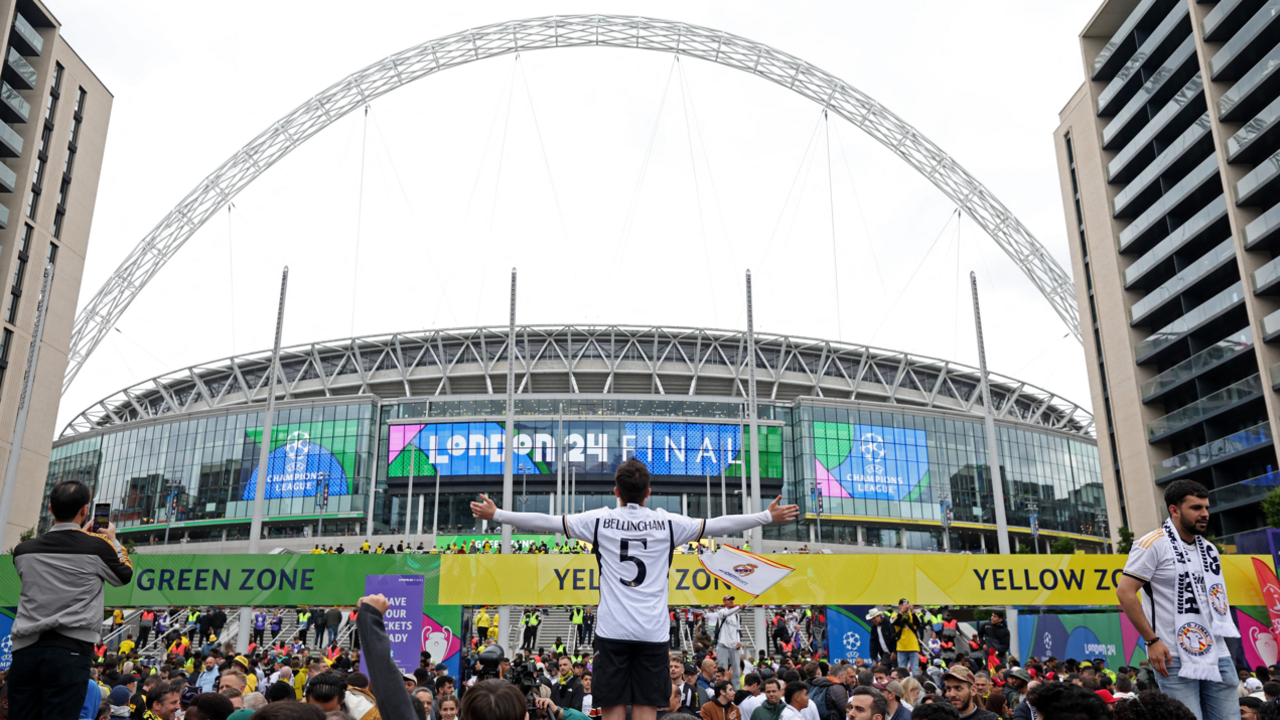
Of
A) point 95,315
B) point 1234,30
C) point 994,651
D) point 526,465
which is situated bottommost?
point 994,651

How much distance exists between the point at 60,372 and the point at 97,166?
629 inches

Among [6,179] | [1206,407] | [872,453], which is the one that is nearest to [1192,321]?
[1206,407]

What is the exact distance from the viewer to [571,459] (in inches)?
3307

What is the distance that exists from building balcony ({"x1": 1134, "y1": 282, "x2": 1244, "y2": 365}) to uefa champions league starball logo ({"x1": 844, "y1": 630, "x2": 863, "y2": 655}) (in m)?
39.8

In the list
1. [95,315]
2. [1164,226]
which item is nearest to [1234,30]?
[1164,226]

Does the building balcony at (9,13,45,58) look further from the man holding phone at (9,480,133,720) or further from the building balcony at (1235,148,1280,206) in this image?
the building balcony at (1235,148,1280,206)

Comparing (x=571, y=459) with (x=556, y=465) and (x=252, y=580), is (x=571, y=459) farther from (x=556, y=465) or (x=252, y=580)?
→ (x=252, y=580)

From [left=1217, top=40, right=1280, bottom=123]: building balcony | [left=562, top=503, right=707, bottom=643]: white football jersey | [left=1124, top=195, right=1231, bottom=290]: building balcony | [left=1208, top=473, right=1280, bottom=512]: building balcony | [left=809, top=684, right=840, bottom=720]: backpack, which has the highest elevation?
[left=1217, top=40, right=1280, bottom=123]: building balcony

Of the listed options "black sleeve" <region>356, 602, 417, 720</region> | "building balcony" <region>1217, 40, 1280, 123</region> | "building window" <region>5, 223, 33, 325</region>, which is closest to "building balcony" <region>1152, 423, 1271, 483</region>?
"building balcony" <region>1217, 40, 1280, 123</region>

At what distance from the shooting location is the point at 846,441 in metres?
88.4

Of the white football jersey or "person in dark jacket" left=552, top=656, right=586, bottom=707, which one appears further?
"person in dark jacket" left=552, top=656, right=586, bottom=707

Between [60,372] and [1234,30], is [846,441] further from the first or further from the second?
[60,372]

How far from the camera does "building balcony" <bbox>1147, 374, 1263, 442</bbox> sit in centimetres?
4863

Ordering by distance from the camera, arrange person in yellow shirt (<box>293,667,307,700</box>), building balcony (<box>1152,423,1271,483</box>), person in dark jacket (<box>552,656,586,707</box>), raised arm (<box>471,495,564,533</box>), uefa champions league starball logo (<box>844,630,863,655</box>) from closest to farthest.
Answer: raised arm (<box>471,495,564,533</box>), person in dark jacket (<box>552,656,586,707</box>), person in yellow shirt (<box>293,667,307,700</box>), uefa champions league starball logo (<box>844,630,863,655</box>), building balcony (<box>1152,423,1271,483</box>)
